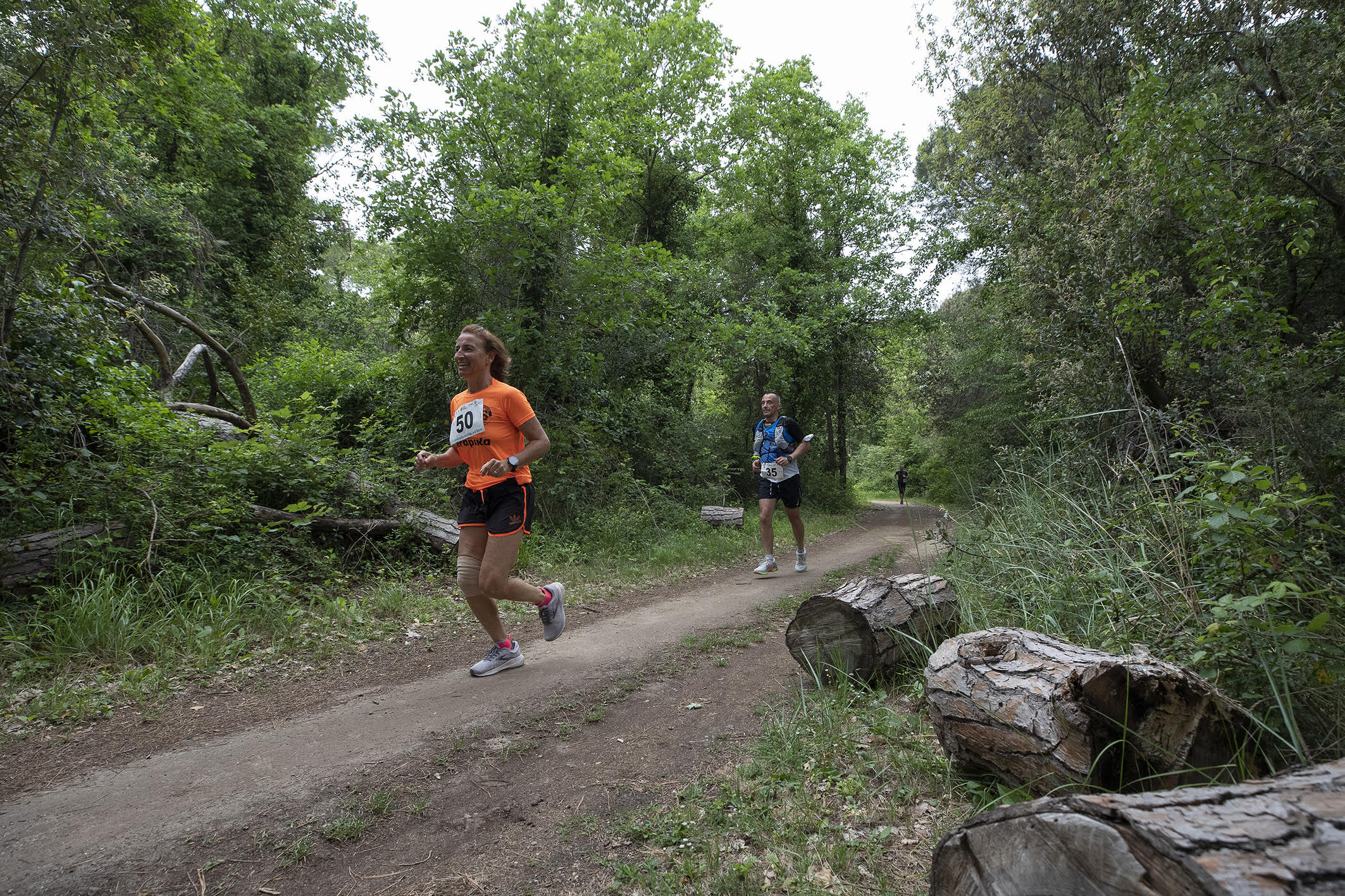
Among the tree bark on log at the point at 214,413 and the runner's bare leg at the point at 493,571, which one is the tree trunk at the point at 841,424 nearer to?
the tree bark on log at the point at 214,413

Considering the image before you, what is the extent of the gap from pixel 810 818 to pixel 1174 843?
1.70 meters

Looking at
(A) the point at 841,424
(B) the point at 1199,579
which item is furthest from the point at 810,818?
(A) the point at 841,424

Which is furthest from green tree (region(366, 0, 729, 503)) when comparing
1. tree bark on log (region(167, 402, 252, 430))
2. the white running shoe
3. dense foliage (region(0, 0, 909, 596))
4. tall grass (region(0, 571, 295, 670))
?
tall grass (region(0, 571, 295, 670))

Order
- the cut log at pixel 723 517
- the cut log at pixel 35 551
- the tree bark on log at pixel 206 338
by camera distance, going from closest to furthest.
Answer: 1. the cut log at pixel 35 551
2. the tree bark on log at pixel 206 338
3. the cut log at pixel 723 517

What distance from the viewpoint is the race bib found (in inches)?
173

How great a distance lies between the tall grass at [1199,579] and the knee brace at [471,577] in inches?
131

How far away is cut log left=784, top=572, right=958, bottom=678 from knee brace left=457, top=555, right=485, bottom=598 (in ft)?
7.06

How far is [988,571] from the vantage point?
16.6 feet

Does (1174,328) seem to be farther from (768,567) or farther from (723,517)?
(723,517)

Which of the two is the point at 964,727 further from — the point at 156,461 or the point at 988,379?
the point at 988,379

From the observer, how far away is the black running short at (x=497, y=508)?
4340mm

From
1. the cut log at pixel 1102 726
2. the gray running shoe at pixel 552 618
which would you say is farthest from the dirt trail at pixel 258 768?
the cut log at pixel 1102 726

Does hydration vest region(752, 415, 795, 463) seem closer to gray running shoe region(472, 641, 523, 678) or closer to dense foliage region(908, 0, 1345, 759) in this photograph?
dense foliage region(908, 0, 1345, 759)

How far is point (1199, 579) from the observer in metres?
3.29
